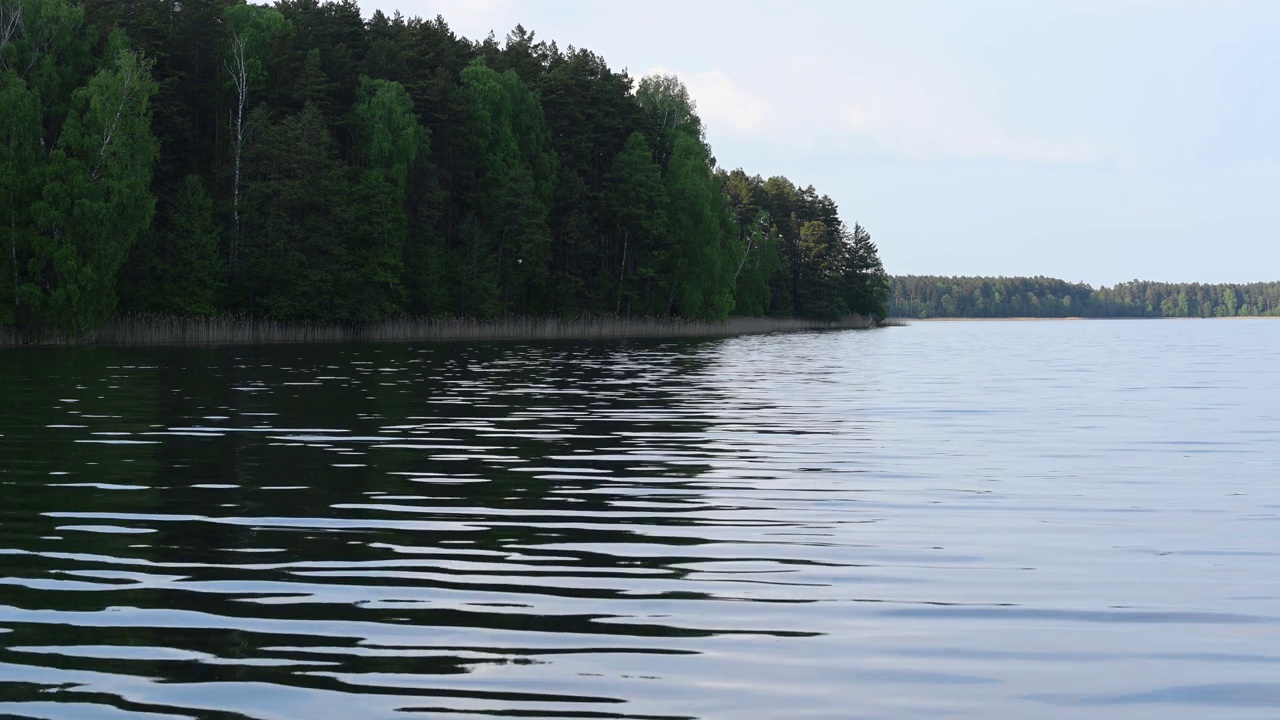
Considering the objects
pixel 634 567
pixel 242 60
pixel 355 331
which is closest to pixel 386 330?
pixel 355 331

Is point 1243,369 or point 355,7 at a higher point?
point 355,7

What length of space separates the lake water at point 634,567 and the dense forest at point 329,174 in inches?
1601

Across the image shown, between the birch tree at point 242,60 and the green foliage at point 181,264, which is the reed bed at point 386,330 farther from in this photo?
the birch tree at point 242,60

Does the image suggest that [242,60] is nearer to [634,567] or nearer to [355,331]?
[355,331]

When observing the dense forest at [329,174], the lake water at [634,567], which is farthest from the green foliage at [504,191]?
the lake water at [634,567]

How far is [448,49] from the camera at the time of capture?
99.2 m

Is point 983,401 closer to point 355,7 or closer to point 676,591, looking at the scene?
point 676,591

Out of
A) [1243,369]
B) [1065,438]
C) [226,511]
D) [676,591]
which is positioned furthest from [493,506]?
[1243,369]

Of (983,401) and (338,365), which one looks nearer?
(983,401)

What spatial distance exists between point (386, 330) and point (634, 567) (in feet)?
229

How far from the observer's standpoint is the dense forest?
60.4 meters

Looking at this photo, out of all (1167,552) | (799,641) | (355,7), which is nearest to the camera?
(799,641)

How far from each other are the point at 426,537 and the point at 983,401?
20.5 meters

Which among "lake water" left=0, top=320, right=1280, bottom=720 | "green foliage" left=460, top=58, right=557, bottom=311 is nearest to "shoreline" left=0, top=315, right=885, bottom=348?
"green foliage" left=460, top=58, right=557, bottom=311
